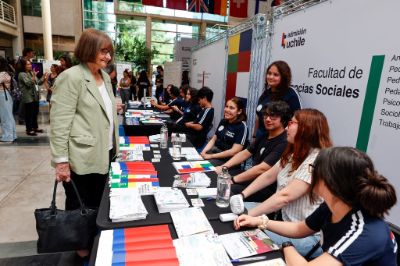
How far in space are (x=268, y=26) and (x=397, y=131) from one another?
210 cm

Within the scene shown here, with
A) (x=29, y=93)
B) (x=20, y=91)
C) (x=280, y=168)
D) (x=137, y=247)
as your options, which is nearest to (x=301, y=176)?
(x=280, y=168)

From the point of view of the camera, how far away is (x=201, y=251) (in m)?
0.98

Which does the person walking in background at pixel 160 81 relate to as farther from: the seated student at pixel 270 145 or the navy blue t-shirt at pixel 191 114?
the seated student at pixel 270 145

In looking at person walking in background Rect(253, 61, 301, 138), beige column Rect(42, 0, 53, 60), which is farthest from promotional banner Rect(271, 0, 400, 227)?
beige column Rect(42, 0, 53, 60)

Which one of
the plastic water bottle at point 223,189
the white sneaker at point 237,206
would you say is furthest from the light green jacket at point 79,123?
the white sneaker at point 237,206

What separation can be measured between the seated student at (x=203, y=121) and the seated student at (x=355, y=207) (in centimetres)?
260

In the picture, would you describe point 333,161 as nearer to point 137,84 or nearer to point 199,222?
point 199,222

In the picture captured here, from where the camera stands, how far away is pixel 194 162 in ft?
6.64

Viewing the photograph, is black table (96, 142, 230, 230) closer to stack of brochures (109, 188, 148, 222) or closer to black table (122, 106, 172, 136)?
stack of brochures (109, 188, 148, 222)

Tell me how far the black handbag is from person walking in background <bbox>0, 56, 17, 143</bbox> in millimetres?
3977

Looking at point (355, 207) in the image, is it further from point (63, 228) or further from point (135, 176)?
point (63, 228)

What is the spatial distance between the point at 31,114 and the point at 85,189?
4.29 metres

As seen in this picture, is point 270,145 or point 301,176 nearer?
point 301,176

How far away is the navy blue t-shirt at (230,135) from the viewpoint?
8.70 feet
